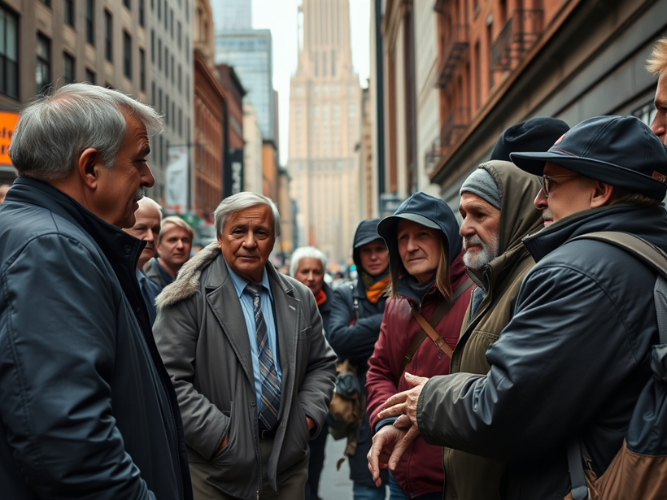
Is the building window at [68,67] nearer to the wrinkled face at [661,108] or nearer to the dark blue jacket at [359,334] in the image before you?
the dark blue jacket at [359,334]

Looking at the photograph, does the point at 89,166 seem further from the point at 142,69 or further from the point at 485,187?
the point at 142,69

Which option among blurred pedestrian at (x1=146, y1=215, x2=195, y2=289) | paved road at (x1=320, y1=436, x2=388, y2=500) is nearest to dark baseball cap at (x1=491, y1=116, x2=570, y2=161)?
blurred pedestrian at (x1=146, y1=215, x2=195, y2=289)

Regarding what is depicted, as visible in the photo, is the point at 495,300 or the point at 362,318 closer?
the point at 495,300

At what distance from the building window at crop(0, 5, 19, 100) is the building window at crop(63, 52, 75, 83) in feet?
15.3

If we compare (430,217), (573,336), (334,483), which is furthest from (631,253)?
(334,483)

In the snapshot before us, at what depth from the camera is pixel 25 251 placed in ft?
6.88

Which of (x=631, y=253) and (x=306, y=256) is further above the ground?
(x=631, y=253)

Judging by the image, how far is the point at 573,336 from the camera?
2.24m

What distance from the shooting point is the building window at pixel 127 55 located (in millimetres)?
37500

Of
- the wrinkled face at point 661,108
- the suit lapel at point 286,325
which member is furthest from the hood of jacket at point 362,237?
the wrinkled face at point 661,108

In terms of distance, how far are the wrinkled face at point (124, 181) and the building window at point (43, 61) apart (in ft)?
79.4

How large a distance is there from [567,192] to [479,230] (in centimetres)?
90

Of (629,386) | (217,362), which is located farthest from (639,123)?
(217,362)

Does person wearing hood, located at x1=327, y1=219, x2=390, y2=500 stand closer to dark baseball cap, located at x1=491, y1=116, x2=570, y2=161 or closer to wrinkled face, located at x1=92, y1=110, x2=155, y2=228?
dark baseball cap, located at x1=491, y1=116, x2=570, y2=161
